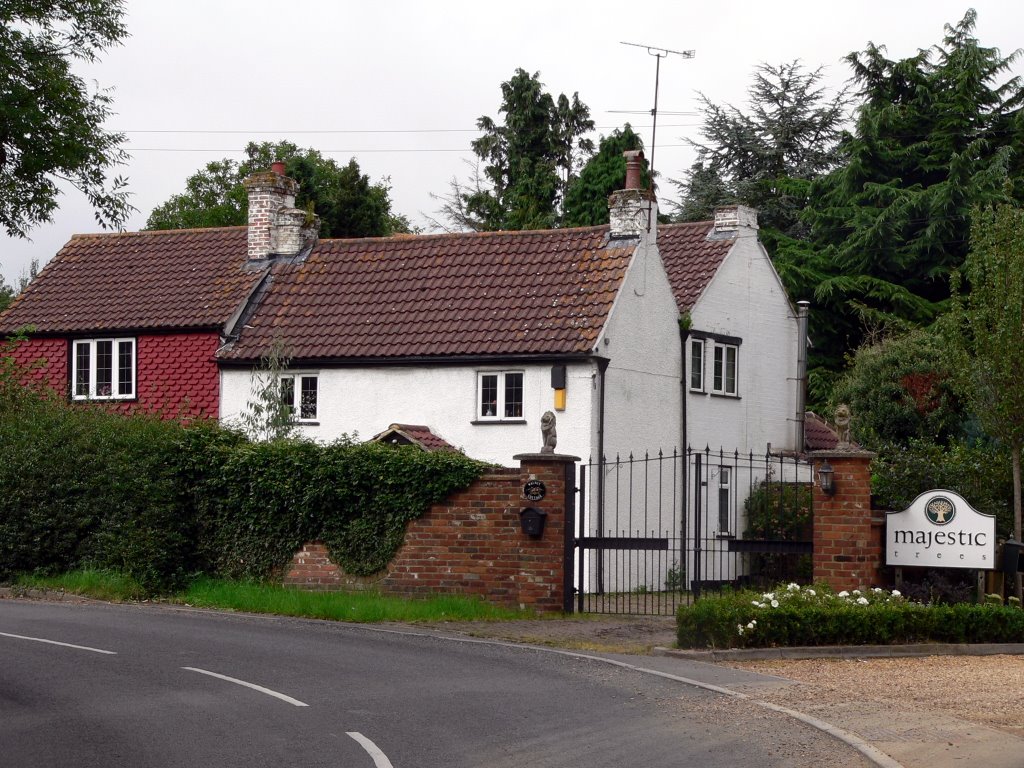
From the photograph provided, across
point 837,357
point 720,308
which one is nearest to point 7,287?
point 837,357

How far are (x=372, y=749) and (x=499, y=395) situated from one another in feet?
59.5

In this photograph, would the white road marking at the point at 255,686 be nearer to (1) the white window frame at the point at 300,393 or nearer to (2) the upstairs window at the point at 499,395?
(2) the upstairs window at the point at 499,395

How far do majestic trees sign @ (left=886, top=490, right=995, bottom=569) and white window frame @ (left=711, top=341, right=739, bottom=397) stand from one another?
12.8 m

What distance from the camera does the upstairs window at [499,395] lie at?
28016 mm

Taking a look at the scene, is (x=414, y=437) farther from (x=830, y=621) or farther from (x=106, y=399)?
(x=830, y=621)

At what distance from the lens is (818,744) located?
35.3 feet

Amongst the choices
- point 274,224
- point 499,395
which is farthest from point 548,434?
point 274,224

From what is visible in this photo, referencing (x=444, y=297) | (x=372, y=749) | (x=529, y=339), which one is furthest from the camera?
(x=444, y=297)

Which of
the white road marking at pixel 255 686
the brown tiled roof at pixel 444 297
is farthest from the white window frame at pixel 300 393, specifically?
the white road marking at pixel 255 686

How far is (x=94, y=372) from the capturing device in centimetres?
3156

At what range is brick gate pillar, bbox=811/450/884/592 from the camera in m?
18.5

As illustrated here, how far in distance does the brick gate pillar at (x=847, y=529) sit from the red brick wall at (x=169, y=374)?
15.1 m

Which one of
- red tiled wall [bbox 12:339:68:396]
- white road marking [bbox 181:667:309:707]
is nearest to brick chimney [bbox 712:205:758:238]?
red tiled wall [bbox 12:339:68:396]

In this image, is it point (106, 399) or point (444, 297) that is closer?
point (444, 297)
